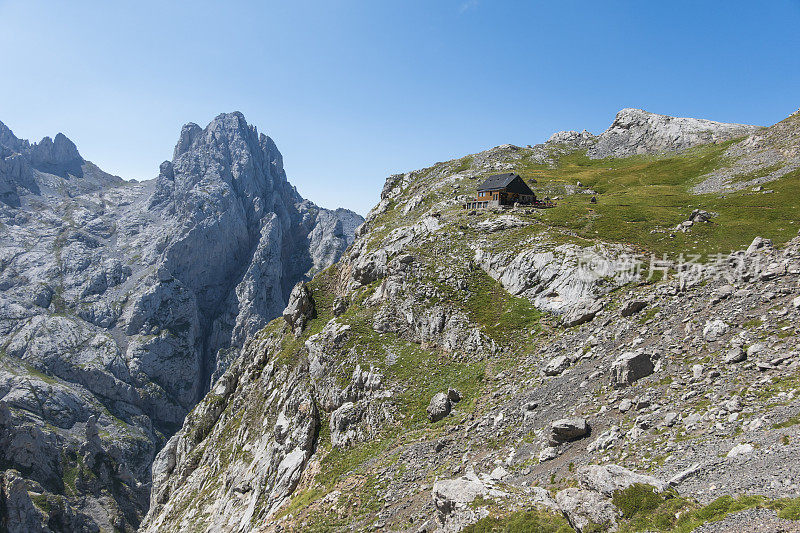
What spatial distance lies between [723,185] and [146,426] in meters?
246

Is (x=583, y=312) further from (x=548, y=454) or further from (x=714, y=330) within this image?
(x=548, y=454)

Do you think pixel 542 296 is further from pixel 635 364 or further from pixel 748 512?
pixel 748 512

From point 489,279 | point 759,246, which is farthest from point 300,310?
point 759,246

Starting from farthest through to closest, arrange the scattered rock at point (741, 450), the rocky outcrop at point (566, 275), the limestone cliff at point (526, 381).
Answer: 1. the rocky outcrop at point (566, 275)
2. the limestone cliff at point (526, 381)
3. the scattered rock at point (741, 450)

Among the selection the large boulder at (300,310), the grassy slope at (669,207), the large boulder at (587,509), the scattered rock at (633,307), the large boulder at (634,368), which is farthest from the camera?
the large boulder at (300,310)

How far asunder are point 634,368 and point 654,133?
352ft

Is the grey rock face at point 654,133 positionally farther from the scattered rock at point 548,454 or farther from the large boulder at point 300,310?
the scattered rock at point 548,454

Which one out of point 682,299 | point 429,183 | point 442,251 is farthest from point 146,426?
point 682,299

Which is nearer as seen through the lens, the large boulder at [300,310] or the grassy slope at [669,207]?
the grassy slope at [669,207]

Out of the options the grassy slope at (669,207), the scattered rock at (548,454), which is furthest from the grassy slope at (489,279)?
the scattered rock at (548,454)

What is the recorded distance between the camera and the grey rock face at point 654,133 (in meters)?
92.8

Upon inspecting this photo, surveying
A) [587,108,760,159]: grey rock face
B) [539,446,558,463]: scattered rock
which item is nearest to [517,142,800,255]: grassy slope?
[587,108,760,159]: grey rock face

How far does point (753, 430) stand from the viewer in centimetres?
1620

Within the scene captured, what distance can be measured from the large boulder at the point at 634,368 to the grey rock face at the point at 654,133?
95.5 metres
